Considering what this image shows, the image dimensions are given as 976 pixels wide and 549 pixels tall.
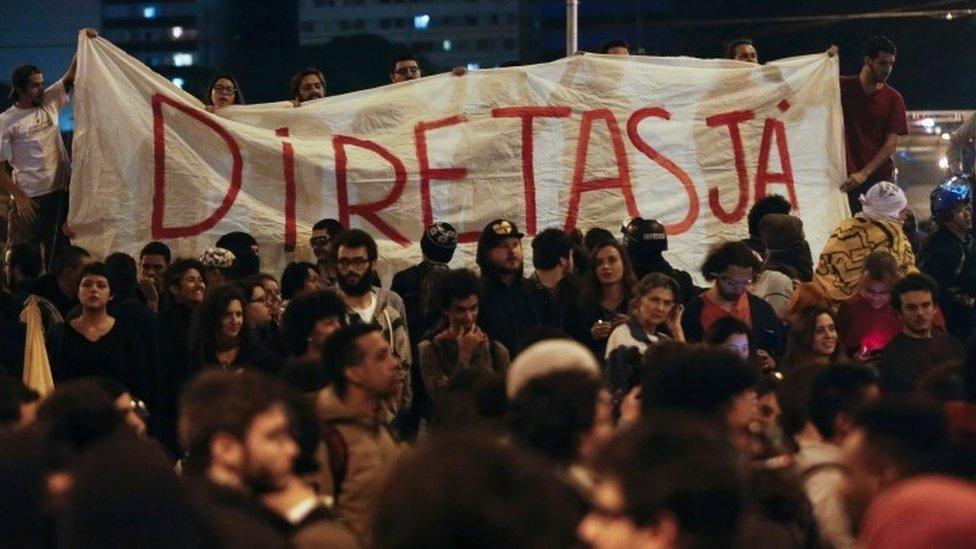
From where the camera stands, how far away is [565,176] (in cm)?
1211

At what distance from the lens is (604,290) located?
9508 mm

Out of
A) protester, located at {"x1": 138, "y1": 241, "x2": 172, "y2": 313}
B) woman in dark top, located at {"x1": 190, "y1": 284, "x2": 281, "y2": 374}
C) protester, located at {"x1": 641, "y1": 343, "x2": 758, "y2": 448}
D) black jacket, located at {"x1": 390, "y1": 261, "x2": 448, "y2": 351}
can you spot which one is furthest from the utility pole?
protester, located at {"x1": 641, "y1": 343, "x2": 758, "y2": 448}

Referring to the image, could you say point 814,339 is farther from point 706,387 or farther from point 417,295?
point 706,387

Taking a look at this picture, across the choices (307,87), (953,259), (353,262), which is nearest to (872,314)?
(953,259)

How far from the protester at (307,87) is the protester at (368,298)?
3309 millimetres

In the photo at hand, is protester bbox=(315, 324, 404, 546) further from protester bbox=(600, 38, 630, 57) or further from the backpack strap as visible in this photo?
protester bbox=(600, 38, 630, 57)

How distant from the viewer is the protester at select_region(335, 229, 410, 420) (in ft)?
29.8

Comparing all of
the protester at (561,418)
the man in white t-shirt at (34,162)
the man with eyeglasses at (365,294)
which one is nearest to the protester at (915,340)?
the man with eyeglasses at (365,294)

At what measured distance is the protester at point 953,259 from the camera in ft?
35.6

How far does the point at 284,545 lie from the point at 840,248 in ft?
20.9

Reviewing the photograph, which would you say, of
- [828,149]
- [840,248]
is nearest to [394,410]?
[840,248]

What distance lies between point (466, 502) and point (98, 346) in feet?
20.2

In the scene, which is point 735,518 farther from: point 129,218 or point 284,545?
point 129,218

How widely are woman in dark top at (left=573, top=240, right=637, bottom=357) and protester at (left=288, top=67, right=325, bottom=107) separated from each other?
11.5ft
